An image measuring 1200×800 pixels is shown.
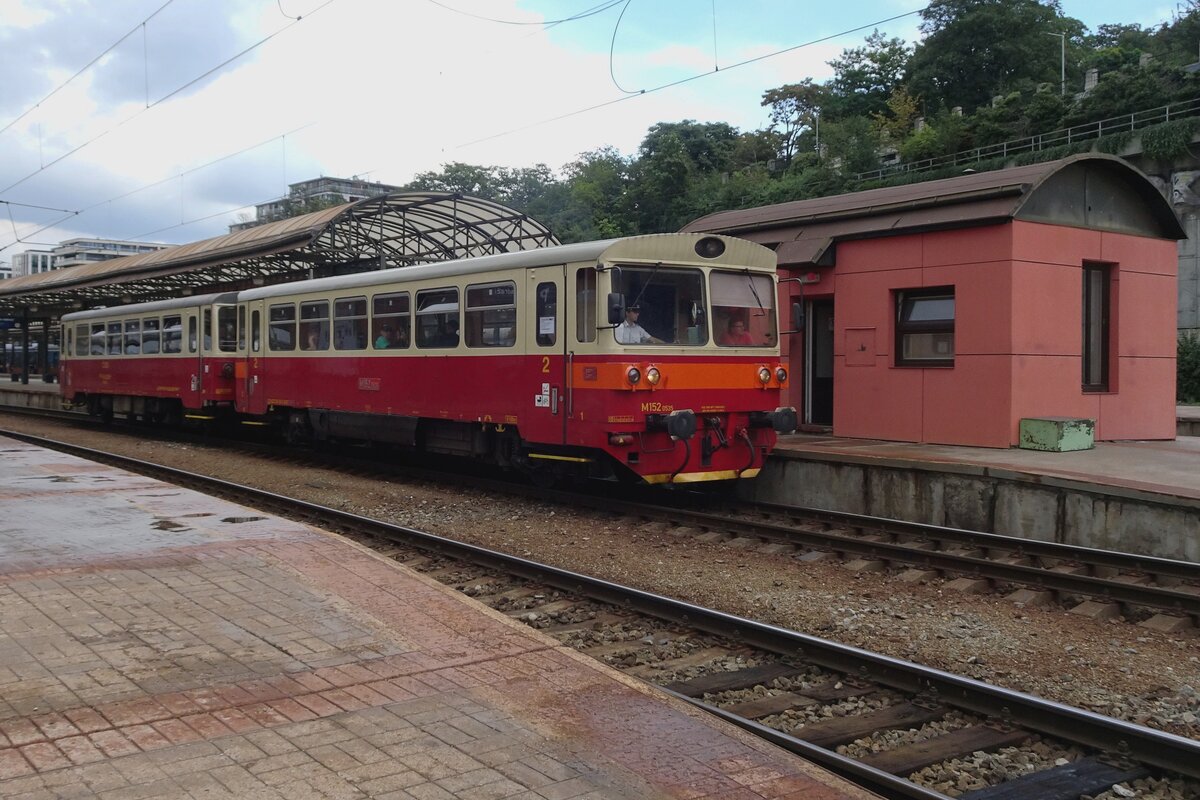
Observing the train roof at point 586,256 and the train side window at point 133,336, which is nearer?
the train roof at point 586,256

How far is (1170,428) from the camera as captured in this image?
15.6 metres

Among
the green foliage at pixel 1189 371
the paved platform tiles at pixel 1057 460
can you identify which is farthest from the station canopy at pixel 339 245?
the green foliage at pixel 1189 371

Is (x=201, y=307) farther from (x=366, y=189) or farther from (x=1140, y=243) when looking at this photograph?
(x=366, y=189)

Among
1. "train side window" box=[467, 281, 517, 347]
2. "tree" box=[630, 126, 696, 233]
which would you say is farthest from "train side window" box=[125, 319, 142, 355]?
"tree" box=[630, 126, 696, 233]

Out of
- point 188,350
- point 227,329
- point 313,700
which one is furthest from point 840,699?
point 188,350

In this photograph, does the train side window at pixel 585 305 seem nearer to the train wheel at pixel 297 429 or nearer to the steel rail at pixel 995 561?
the steel rail at pixel 995 561

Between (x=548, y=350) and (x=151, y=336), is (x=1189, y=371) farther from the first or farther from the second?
(x=151, y=336)

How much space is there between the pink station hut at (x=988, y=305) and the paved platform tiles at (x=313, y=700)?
8.15m

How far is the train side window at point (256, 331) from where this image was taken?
18.2 meters

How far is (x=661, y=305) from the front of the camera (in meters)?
11.1

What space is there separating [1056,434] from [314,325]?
11.1 meters

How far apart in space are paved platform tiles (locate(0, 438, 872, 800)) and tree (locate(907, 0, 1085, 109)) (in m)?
67.2

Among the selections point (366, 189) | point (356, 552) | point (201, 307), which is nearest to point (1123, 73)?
point (201, 307)

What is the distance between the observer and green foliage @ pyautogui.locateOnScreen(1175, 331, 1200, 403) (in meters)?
35.7
